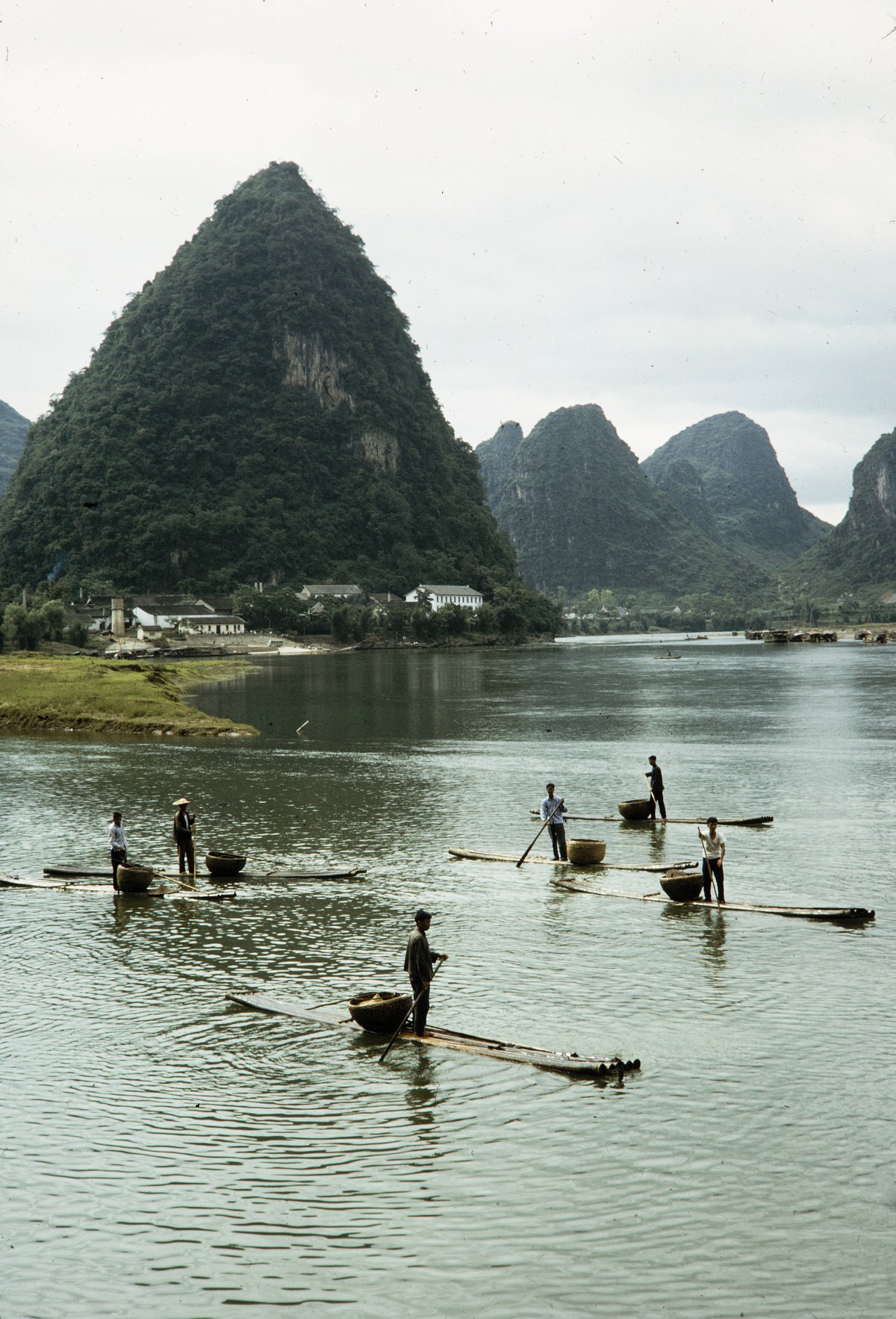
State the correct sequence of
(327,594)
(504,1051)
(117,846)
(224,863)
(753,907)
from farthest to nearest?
1. (327,594)
2. (224,863)
3. (117,846)
4. (753,907)
5. (504,1051)

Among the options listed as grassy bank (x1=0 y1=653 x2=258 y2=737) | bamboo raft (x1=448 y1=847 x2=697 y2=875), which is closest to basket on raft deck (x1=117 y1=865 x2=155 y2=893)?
bamboo raft (x1=448 y1=847 x2=697 y2=875)

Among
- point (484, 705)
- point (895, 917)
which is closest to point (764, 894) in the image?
point (895, 917)

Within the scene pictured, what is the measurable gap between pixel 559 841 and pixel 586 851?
3.50 feet

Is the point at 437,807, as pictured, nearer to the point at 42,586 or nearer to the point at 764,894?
the point at 764,894

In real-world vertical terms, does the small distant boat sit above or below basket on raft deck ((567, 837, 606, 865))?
below

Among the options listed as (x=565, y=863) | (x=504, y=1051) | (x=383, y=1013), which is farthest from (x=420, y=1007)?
(x=565, y=863)

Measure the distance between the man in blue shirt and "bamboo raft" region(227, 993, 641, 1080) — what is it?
11584 millimetres

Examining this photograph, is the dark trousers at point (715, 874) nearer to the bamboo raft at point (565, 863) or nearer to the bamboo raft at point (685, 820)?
the bamboo raft at point (565, 863)

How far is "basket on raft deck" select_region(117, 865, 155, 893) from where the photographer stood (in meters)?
24.9

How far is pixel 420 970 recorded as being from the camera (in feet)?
51.5

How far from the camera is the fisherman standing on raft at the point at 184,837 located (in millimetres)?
26141

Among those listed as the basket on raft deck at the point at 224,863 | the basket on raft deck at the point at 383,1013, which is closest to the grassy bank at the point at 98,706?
the basket on raft deck at the point at 224,863

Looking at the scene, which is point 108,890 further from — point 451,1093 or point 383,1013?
point 451,1093

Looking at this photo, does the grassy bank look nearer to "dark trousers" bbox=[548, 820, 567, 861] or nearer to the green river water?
the green river water
